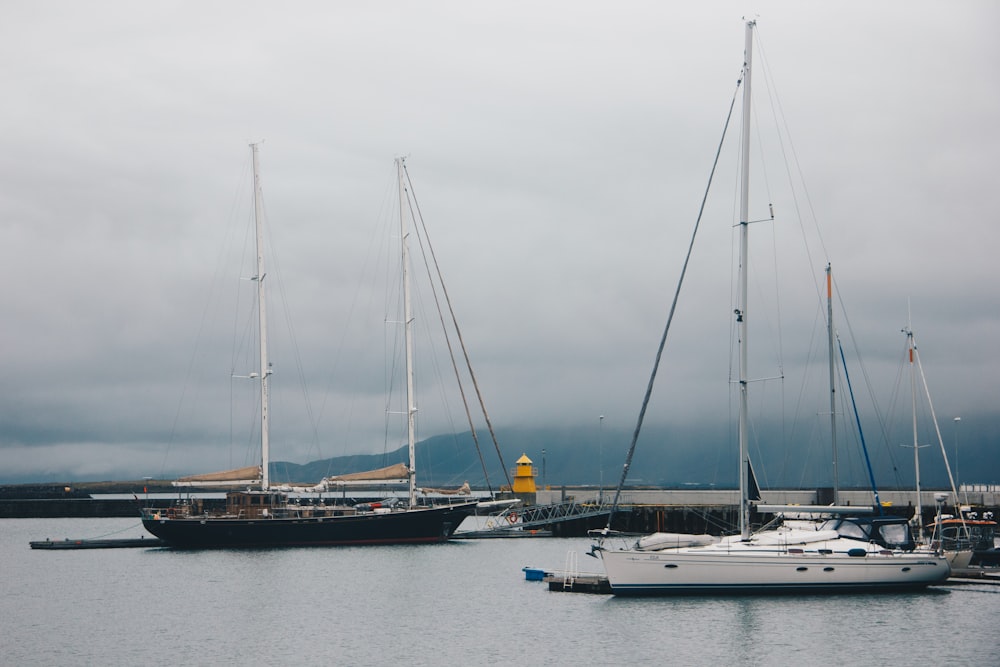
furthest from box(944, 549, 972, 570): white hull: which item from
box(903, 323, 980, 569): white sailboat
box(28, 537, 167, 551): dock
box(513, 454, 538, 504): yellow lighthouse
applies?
box(28, 537, 167, 551): dock

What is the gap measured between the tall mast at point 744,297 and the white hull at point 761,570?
1.57 m

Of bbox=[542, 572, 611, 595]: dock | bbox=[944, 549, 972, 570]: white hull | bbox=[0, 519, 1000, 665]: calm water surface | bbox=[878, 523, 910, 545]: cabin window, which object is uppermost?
bbox=[878, 523, 910, 545]: cabin window

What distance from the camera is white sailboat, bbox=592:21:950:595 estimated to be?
3550cm

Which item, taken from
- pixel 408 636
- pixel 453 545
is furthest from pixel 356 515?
pixel 408 636

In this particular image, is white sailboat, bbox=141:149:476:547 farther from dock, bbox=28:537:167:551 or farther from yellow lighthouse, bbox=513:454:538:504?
yellow lighthouse, bbox=513:454:538:504

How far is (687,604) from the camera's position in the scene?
35.6 meters

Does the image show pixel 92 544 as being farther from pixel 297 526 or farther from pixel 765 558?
pixel 765 558

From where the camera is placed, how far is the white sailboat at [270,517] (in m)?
60.7

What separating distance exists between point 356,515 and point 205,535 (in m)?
8.13

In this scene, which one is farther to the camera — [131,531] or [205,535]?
[131,531]

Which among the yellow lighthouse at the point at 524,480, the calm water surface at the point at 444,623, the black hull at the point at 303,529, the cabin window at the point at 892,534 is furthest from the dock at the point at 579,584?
the yellow lighthouse at the point at 524,480

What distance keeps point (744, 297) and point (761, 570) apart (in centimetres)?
886

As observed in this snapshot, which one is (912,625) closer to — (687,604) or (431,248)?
(687,604)

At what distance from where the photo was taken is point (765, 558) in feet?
116
